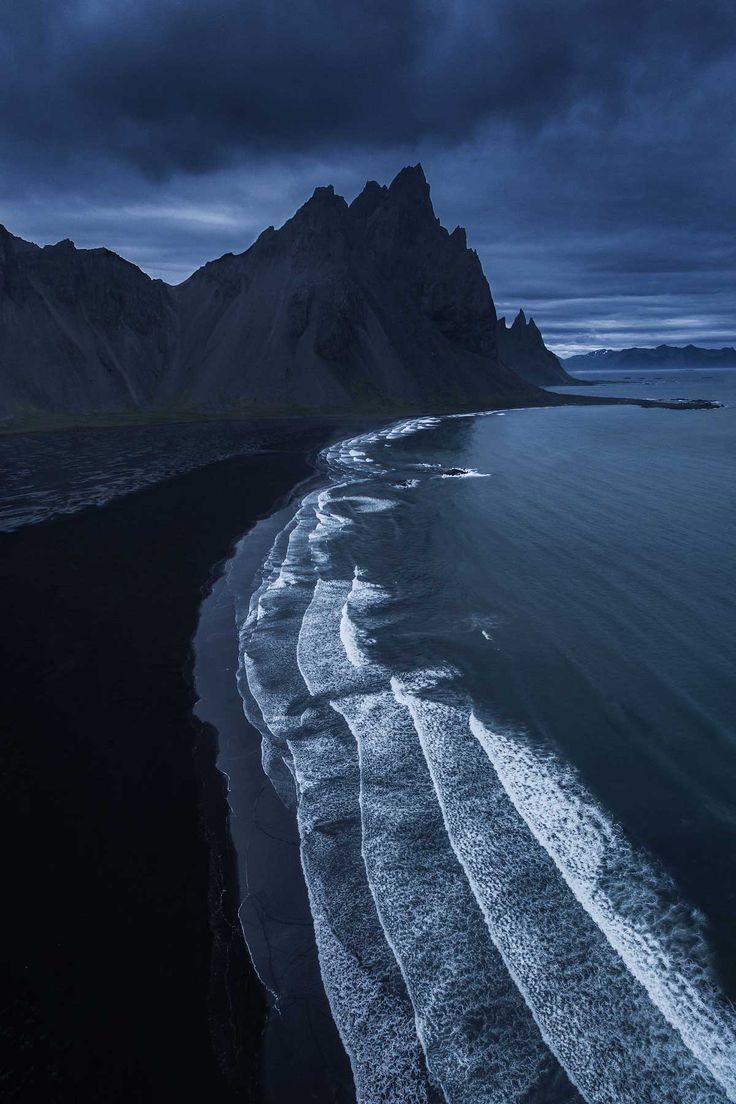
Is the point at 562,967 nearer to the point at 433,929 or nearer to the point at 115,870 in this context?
the point at 433,929

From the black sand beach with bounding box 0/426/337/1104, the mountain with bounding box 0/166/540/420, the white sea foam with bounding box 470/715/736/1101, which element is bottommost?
the white sea foam with bounding box 470/715/736/1101

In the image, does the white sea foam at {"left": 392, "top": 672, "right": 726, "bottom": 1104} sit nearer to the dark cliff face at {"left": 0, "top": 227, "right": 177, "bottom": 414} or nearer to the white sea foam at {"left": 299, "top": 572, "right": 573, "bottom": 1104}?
the white sea foam at {"left": 299, "top": 572, "right": 573, "bottom": 1104}

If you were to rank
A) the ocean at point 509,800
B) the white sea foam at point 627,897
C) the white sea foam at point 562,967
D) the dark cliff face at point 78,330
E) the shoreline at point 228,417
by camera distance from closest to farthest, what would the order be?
the white sea foam at point 562,967 → the ocean at point 509,800 → the white sea foam at point 627,897 → the shoreline at point 228,417 → the dark cliff face at point 78,330

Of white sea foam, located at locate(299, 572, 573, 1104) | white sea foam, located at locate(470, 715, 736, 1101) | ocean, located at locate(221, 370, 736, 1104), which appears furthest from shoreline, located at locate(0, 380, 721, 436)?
white sea foam, located at locate(470, 715, 736, 1101)

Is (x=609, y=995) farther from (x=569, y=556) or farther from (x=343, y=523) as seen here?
(x=343, y=523)

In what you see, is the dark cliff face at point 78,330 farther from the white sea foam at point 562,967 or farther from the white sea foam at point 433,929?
the white sea foam at point 562,967

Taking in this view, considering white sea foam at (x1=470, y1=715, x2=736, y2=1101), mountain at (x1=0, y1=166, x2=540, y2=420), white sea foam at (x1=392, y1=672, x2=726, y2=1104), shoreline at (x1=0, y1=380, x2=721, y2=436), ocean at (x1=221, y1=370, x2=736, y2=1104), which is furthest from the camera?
mountain at (x1=0, y1=166, x2=540, y2=420)

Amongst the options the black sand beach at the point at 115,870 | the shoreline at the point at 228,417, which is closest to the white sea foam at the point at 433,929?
the black sand beach at the point at 115,870
